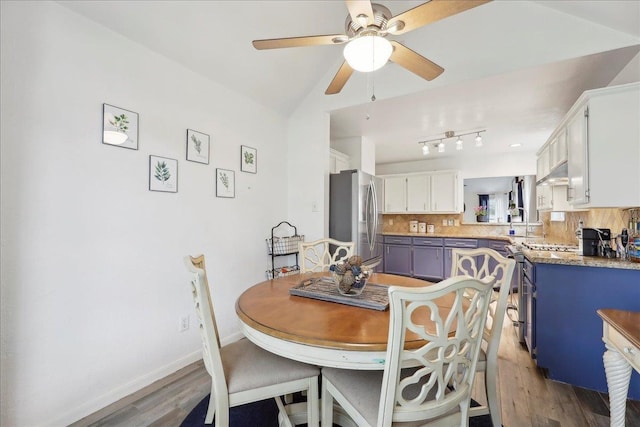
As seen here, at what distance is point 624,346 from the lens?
1229 mm

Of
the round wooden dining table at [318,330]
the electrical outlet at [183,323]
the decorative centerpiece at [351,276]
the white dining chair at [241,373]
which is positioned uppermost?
the decorative centerpiece at [351,276]

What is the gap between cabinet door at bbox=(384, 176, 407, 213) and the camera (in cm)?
579

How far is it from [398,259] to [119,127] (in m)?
4.78

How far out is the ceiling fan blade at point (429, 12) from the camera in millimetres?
1296

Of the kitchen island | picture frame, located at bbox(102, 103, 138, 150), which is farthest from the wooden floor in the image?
picture frame, located at bbox(102, 103, 138, 150)

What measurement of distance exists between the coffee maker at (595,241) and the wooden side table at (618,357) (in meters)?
1.09

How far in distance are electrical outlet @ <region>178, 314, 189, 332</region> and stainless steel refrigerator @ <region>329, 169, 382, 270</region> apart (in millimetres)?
1817

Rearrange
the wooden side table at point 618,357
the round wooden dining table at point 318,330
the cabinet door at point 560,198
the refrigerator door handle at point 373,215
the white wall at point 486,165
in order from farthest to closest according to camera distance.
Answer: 1. the white wall at point 486,165
2. the refrigerator door handle at point 373,215
3. the cabinet door at point 560,198
4. the wooden side table at point 618,357
5. the round wooden dining table at point 318,330

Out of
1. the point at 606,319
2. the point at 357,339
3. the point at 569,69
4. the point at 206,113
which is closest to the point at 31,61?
the point at 206,113

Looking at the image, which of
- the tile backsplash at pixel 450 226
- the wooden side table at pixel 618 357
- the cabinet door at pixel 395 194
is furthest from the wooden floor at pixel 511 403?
the cabinet door at pixel 395 194

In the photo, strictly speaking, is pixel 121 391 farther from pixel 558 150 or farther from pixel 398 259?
pixel 398 259

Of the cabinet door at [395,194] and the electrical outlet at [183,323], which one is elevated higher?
the cabinet door at [395,194]

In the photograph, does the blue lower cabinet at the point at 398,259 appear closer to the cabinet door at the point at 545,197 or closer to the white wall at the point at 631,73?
the cabinet door at the point at 545,197

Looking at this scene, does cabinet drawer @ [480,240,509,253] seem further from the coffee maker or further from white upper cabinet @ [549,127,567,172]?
the coffee maker
